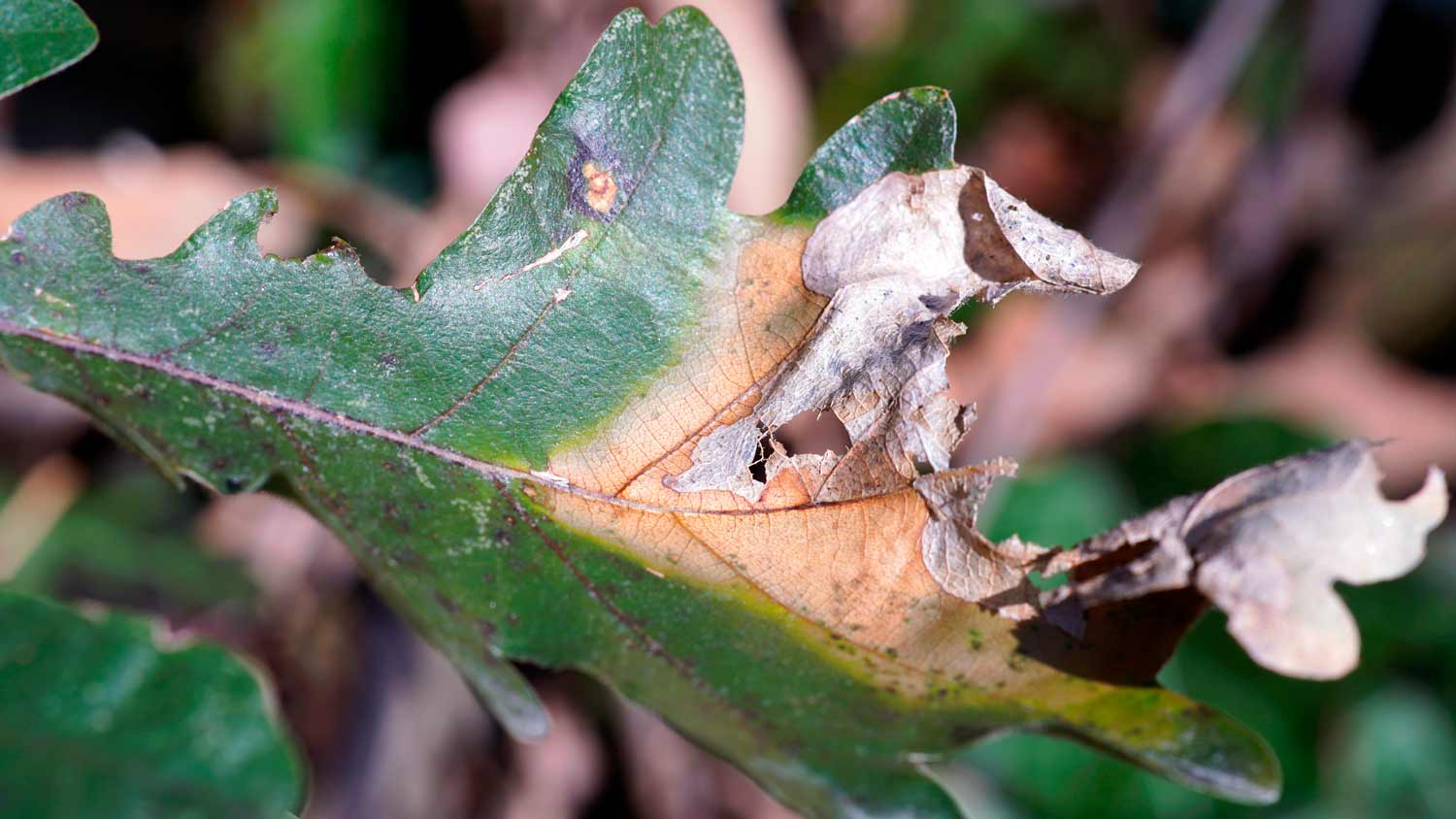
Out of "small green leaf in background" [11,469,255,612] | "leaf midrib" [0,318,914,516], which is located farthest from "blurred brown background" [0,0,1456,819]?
"leaf midrib" [0,318,914,516]

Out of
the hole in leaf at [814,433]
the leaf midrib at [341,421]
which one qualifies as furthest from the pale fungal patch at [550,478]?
the hole in leaf at [814,433]

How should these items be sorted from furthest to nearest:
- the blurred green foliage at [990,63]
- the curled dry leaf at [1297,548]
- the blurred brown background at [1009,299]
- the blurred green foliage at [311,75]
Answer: the blurred green foliage at [990,63] < the blurred green foliage at [311,75] < the blurred brown background at [1009,299] < the curled dry leaf at [1297,548]

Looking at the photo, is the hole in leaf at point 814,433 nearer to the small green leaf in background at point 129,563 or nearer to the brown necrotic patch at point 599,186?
the small green leaf in background at point 129,563

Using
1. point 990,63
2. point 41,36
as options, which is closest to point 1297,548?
point 41,36

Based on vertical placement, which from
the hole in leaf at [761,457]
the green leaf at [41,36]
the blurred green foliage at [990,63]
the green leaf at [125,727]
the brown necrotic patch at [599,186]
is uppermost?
the blurred green foliage at [990,63]

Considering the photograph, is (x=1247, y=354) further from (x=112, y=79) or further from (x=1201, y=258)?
(x=112, y=79)

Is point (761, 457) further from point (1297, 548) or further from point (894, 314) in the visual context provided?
point (1297, 548)
